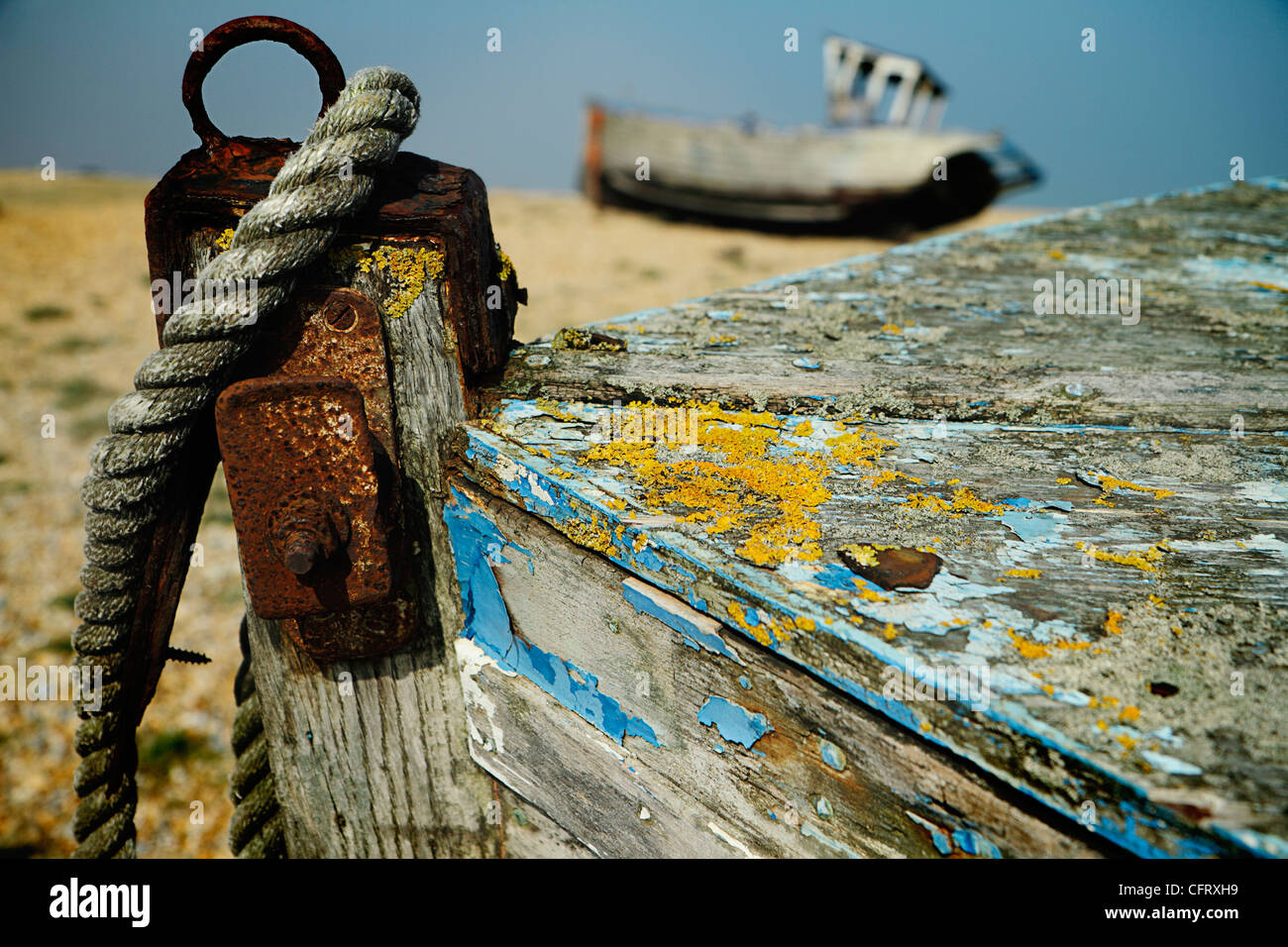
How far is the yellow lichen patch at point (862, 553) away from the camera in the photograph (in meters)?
0.82

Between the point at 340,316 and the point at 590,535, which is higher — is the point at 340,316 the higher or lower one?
the higher one

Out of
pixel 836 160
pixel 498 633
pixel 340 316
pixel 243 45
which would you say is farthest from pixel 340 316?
pixel 836 160

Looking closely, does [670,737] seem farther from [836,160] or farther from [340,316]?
[836,160]

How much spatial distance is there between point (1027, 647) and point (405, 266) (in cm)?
84

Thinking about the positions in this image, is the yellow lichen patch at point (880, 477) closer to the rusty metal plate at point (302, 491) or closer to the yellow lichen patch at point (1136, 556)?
the yellow lichen patch at point (1136, 556)

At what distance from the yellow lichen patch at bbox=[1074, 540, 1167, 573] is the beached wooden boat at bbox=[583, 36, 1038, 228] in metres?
14.5

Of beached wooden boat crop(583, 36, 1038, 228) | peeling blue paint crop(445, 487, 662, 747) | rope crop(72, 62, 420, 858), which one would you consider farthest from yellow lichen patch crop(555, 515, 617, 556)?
beached wooden boat crop(583, 36, 1038, 228)

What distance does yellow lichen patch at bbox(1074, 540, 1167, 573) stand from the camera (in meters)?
0.82

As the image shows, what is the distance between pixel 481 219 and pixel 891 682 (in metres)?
0.79

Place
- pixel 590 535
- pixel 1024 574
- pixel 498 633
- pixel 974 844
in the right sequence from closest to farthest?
1. pixel 974 844
2. pixel 1024 574
3. pixel 590 535
4. pixel 498 633

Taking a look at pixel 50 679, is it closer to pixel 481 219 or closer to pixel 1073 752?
pixel 481 219

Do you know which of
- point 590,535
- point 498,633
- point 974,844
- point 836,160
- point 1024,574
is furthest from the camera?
point 836,160

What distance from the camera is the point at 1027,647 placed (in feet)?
2.32

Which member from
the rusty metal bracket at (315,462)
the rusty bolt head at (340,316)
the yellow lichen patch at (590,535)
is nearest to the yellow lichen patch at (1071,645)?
the yellow lichen patch at (590,535)
